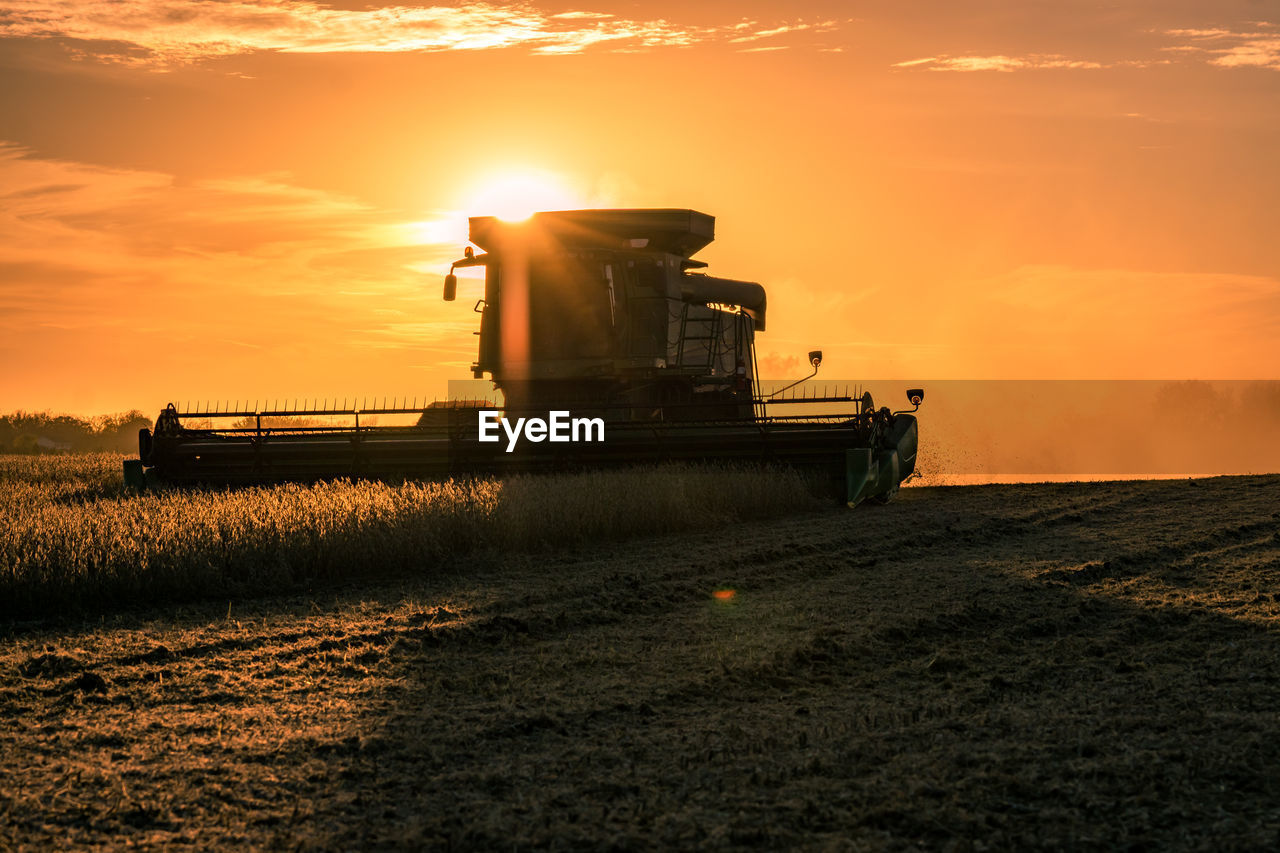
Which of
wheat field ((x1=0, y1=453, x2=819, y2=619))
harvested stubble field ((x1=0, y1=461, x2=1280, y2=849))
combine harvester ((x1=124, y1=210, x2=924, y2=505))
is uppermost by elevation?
combine harvester ((x1=124, y1=210, x2=924, y2=505))

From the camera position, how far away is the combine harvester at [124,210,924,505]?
46.4 ft

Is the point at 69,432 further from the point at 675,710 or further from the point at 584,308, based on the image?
the point at 675,710

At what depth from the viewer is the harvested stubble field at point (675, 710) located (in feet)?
13.5

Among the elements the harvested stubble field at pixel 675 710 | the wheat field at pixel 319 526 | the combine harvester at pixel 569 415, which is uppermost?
the combine harvester at pixel 569 415

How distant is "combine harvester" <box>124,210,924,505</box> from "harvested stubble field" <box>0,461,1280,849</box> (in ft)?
13.7

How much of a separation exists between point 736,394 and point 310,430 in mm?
6236

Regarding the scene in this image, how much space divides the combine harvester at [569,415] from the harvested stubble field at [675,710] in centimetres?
419

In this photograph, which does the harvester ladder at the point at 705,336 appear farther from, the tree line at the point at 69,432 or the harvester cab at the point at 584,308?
the tree line at the point at 69,432

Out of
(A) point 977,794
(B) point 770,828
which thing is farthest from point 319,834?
(A) point 977,794

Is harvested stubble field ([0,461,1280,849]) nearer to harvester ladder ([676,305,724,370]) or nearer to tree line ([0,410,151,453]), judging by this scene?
harvester ladder ([676,305,724,370])

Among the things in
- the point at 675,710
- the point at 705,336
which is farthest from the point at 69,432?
the point at 675,710

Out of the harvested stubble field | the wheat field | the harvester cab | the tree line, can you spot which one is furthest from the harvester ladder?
the tree line

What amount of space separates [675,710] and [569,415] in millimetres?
8832

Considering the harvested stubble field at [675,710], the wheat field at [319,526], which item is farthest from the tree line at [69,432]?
the harvested stubble field at [675,710]
